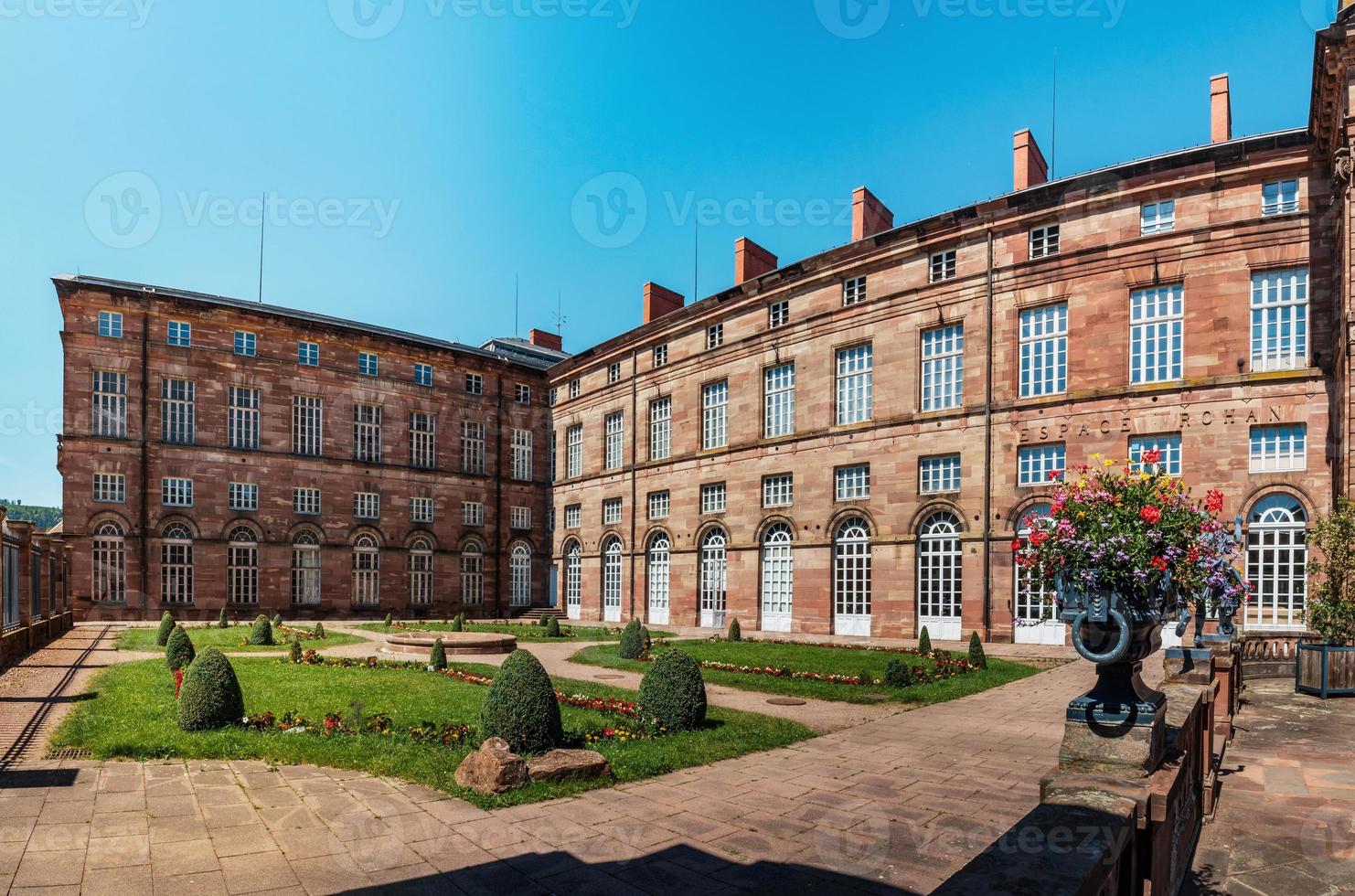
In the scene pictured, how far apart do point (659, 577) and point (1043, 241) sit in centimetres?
2255

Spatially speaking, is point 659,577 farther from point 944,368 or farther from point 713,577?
point 944,368

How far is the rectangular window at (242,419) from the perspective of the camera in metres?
37.1

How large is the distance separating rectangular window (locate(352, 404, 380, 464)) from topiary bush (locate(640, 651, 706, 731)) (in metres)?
33.9

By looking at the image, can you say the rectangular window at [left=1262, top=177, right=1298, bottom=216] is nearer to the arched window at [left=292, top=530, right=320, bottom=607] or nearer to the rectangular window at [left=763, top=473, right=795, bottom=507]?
the rectangular window at [left=763, top=473, right=795, bottom=507]

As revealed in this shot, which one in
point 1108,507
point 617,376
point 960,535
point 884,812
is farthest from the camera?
point 617,376

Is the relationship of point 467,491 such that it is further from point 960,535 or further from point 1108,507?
point 1108,507

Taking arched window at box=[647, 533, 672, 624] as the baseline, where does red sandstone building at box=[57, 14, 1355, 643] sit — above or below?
above

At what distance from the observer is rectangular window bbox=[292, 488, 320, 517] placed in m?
38.3

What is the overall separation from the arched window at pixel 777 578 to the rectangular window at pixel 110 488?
29.3 metres

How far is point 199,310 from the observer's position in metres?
36.3

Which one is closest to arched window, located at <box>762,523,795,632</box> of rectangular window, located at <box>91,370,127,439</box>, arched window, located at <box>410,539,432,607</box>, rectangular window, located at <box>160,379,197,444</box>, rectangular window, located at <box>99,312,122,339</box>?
arched window, located at <box>410,539,432,607</box>

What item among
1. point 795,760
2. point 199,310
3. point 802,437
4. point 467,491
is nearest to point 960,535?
point 802,437

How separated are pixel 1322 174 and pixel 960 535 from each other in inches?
557

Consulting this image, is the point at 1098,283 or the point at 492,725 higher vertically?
the point at 1098,283
